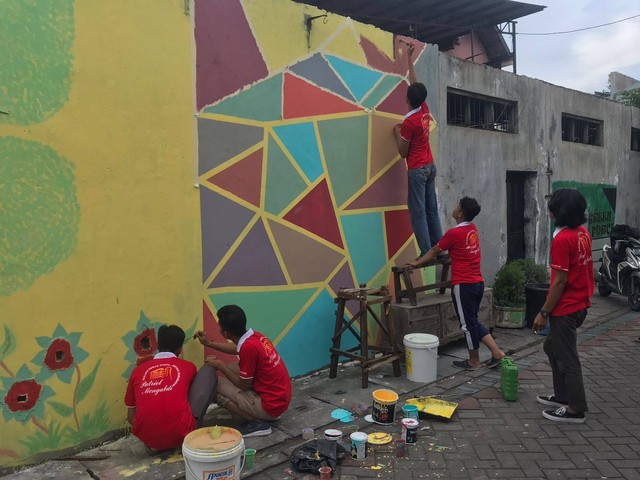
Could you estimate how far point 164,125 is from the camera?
13.4 feet

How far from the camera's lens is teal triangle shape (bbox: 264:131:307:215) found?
16.0ft

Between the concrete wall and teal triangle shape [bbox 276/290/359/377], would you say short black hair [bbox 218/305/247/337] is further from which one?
the concrete wall

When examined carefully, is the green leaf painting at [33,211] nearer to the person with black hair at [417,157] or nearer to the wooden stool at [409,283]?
the wooden stool at [409,283]

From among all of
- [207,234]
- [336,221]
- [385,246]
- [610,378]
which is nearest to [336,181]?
[336,221]

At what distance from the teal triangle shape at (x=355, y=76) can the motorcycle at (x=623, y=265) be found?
571 cm

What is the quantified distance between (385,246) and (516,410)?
2.41 metres

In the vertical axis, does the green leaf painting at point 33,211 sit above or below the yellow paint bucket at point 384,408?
above

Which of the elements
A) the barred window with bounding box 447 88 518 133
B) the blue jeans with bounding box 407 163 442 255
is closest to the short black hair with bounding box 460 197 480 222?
the blue jeans with bounding box 407 163 442 255

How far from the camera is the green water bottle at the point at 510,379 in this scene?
4535 mm

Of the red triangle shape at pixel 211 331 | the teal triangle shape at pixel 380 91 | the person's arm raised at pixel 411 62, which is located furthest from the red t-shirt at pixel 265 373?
the person's arm raised at pixel 411 62

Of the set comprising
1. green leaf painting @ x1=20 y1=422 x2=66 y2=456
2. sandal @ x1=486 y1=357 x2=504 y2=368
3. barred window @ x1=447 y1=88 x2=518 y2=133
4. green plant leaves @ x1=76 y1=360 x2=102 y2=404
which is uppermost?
barred window @ x1=447 y1=88 x2=518 y2=133

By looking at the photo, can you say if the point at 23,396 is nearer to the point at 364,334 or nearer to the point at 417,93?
the point at 364,334

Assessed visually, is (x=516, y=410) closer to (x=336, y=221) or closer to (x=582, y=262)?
(x=582, y=262)

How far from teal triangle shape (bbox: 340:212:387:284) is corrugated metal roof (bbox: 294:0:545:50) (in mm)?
6441
